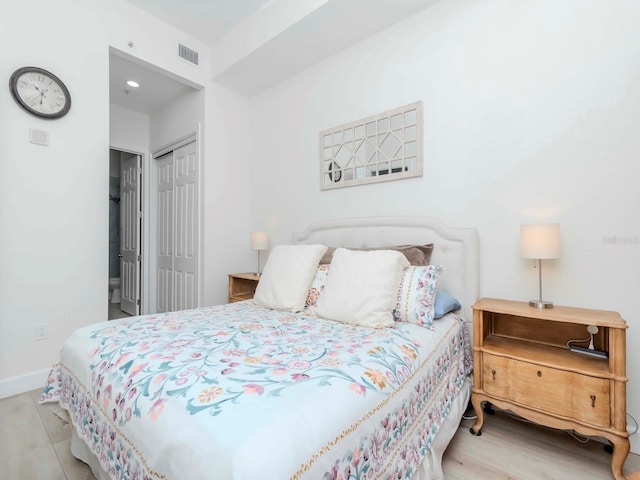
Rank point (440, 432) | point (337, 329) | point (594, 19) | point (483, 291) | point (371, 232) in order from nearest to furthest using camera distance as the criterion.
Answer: point (440, 432) < point (337, 329) < point (594, 19) < point (483, 291) < point (371, 232)

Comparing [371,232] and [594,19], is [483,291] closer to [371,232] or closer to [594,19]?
[371,232]

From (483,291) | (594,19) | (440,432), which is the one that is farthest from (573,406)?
(594,19)

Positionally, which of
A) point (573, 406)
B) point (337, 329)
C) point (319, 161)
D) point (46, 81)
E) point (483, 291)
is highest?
point (46, 81)

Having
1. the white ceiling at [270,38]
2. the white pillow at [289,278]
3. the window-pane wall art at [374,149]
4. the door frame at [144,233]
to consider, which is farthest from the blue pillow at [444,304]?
the door frame at [144,233]

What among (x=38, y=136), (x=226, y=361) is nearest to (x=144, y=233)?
(x=38, y=136)

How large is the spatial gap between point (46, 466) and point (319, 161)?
8.75 ft

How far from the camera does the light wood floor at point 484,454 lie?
1.43 metres

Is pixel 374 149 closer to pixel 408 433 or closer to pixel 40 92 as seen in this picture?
pixel 408 433

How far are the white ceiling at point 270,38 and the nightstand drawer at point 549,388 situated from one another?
8.18 ft

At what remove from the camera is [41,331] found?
2.37 meters

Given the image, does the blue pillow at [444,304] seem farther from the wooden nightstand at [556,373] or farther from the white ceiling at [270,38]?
the white ceiling at [270,38]

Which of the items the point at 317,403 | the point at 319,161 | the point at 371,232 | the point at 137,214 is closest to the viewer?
the point at 317,403

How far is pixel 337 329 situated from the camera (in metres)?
1.63

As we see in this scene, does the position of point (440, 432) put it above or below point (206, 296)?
below
